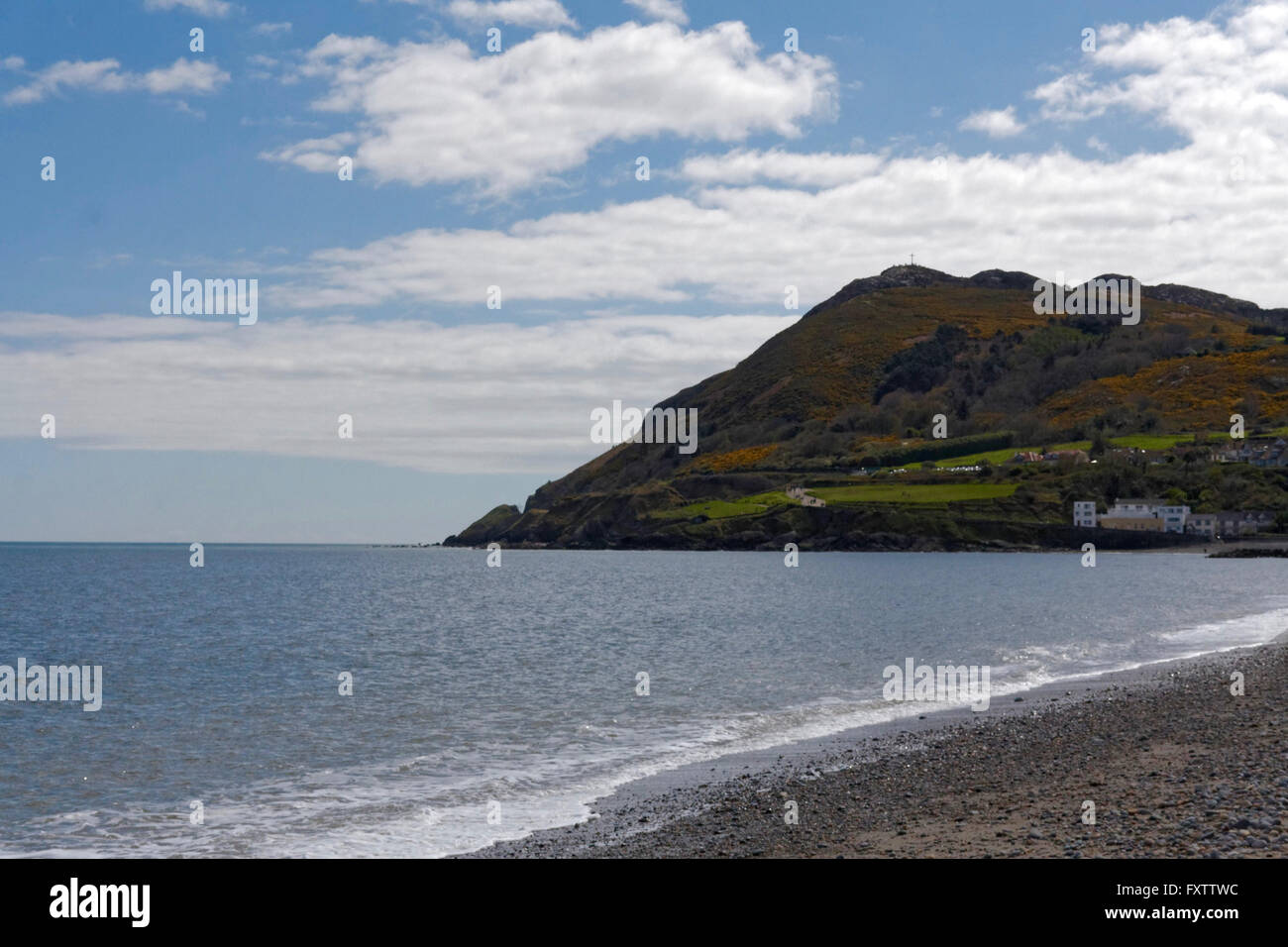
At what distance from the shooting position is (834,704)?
106ft

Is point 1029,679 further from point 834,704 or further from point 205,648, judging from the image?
point 205,648

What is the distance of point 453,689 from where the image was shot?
3659 centimetres

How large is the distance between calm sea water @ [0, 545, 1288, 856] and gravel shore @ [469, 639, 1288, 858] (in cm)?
207

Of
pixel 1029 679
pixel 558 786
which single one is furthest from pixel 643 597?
pixel 558 786

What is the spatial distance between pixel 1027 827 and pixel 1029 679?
24153mm

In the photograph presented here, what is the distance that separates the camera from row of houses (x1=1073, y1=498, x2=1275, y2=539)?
18238 centimetres

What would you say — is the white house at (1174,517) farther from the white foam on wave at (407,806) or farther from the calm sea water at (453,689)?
the white foam on wave at (407,806)

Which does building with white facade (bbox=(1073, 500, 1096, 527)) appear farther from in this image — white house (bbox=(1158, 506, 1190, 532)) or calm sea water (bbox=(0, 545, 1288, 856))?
calm sea water (bbox=(0, 545, 1288, 856))

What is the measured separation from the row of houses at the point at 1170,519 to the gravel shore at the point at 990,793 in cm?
16827

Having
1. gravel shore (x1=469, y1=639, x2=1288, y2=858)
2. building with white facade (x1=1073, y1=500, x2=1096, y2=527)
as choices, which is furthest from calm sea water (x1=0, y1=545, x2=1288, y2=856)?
building with white facade (x1=1073, y1=500, x2=1096, y2=527)

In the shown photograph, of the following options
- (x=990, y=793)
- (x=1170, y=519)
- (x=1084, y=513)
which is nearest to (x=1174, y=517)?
(x=1170, y=519)
